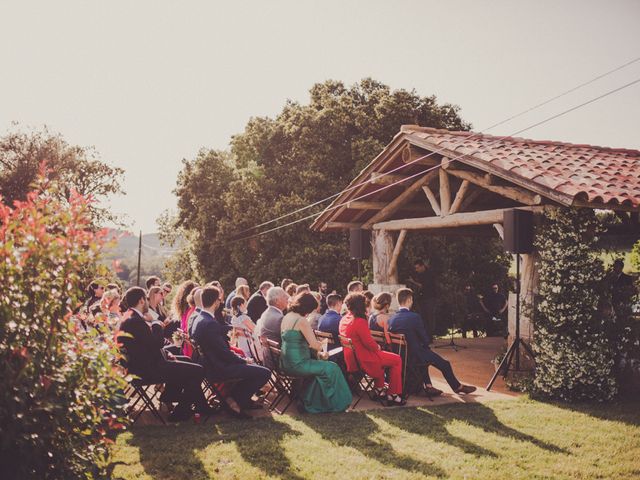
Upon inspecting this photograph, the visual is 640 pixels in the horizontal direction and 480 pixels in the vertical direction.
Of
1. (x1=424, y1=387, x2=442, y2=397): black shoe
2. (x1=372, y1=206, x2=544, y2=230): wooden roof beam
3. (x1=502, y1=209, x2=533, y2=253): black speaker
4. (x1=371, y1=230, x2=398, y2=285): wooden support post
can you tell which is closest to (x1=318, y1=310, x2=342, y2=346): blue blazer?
(x1=424, y1=387, x2=442, y2=397): black shoe

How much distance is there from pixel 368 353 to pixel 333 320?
3.32 ft

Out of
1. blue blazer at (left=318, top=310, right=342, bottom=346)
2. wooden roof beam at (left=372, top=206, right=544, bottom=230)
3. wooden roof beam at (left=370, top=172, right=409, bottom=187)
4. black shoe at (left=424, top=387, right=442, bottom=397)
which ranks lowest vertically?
black shoe at (left=424, top=387, right=442, bottom=397)

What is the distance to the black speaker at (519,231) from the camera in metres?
7.90

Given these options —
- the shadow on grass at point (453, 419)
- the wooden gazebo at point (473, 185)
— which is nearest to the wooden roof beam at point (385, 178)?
the wooden gazebo at point (473, 185)

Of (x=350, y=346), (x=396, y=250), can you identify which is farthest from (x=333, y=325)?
(x=396, y=250)

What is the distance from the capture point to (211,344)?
6441 millimetres

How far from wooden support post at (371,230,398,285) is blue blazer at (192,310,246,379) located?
6078mm

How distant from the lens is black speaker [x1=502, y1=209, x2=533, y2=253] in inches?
311

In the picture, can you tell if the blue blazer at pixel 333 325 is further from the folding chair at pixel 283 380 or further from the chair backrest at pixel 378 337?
the folding chair at pixel 283 380

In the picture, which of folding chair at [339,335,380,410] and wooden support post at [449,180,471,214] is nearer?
folding chair at [339,335,380,410]

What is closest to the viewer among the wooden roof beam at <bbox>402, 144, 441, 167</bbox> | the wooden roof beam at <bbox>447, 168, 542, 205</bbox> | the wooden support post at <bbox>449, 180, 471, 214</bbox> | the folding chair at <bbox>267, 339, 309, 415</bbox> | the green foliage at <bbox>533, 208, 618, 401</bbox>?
the folding chair at <bbox>267, 339, 309, 415</bbox>

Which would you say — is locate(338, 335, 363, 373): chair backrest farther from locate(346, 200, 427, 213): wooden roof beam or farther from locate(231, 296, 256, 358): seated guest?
locate(346, 200, 427, 213): wooden roof beam

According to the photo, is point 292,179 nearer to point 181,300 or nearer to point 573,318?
point 181,300

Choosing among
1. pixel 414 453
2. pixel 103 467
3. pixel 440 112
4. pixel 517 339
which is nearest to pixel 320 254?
pixel 440 112
